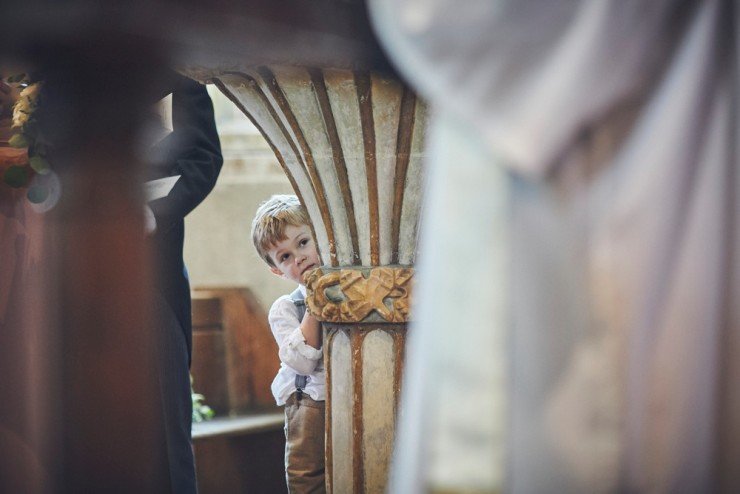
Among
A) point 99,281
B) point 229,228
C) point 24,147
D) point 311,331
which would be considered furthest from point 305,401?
point 229,228

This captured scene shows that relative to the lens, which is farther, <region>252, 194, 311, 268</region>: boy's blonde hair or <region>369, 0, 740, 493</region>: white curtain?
<region>252, 194, 311, 268</region>: boy's blonde hair

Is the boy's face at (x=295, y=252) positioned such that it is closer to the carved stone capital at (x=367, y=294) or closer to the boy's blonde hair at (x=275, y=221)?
the boy's blonde hair at (x=275, y=221)

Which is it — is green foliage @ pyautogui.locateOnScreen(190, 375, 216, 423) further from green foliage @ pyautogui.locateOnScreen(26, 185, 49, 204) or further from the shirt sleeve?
green foliage @ pyautogui.locateOnScreen(26, 185, 49, 204)

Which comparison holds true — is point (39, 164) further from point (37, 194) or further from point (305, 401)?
point (305, 401)

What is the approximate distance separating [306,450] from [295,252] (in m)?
0.48

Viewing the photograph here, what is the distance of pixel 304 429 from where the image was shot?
7.82 feet

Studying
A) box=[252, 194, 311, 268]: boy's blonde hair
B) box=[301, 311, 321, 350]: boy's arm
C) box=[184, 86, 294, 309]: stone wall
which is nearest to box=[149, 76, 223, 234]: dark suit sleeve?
box=[252, 194, 311, 268]: boy's blonde hair

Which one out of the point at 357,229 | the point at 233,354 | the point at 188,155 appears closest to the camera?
the point at 357,229

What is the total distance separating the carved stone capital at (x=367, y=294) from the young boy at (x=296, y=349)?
427mm

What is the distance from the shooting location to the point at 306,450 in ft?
7.76

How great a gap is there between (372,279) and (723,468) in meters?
0.98

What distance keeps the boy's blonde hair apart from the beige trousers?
15.3 inches

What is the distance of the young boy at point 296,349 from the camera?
89.5 inches

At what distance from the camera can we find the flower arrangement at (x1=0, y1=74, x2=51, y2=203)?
1642mm
